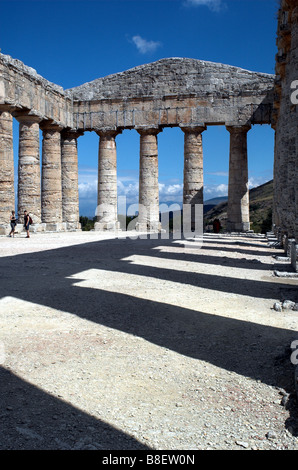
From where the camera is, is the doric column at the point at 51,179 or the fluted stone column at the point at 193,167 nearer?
the doric column at the point at 51,179

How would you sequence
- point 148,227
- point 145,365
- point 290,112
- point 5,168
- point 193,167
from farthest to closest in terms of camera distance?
point 148,227 < point 193,167 < point 5,168 < point 290,112 < point 145,365

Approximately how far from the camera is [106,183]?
1080 inches

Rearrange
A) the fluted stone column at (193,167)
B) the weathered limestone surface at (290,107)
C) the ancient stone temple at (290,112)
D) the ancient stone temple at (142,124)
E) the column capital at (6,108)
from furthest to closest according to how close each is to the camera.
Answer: the fluted stone column at (193,167) < the ancient stone temple at (142,124) < the column capital at (6,108) < the weathered limestone surface at (290,107) < the ancient stone temple at (290,112)

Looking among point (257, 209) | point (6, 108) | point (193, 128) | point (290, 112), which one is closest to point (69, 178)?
point (6, 108)

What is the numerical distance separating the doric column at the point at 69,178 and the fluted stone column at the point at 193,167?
7.27 metres

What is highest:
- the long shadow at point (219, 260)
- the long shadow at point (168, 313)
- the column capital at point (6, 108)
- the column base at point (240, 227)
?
the column capital at point (6, 108)

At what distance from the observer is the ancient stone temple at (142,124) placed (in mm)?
23812

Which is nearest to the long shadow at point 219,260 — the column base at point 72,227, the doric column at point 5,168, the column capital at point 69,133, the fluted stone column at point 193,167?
the doric column at point 5,168

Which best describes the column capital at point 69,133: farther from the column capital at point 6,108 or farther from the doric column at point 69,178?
the column capital at point 6,108

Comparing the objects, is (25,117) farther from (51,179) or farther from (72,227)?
(72,227)

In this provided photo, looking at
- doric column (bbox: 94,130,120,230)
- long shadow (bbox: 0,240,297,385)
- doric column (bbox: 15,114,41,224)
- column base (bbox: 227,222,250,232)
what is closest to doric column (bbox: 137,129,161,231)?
doric column (bbox: 94,130,120,230)

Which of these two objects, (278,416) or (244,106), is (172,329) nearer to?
(278,416)

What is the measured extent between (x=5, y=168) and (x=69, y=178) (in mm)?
7165

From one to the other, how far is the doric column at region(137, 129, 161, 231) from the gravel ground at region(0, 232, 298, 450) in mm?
17837
